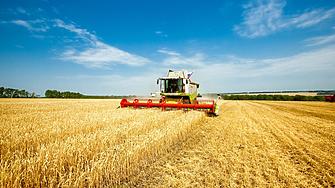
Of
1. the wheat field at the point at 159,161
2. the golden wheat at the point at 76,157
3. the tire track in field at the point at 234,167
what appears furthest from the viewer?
the tire track in field at the point at 234,167

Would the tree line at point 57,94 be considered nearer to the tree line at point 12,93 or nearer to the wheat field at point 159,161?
the tree line at point 12,93

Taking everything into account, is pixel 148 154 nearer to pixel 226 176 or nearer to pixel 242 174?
pixel 226 176

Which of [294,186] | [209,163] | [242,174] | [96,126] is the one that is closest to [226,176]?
[242,174]

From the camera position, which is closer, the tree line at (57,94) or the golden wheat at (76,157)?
the golden wheat at (76,157)

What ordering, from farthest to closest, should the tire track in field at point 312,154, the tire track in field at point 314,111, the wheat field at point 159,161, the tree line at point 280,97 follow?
1. the tree line at point 280,97
2. the tire track in field at point 314,111
3. the tire track in field at point 312,154
4. the wheat field at point 159,161

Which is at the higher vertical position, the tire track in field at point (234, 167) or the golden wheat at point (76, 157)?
the golden wheat at point (76, 157)

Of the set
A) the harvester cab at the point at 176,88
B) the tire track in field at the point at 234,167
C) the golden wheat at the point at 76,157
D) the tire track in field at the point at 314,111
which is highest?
the harvester cab at the point at 176,88

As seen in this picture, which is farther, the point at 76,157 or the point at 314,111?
the point at 314,111

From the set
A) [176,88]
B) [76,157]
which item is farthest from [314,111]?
[76,157]

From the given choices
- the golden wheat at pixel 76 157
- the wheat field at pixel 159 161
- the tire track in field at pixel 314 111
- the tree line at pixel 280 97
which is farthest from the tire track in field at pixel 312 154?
the tree line at pixel 280 97

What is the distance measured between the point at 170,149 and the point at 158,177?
1.41m

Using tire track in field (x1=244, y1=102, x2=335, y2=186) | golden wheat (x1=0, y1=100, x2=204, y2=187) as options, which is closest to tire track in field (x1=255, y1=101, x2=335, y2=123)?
tire track in field (x1=244, y1=102, x2=335, y2=186)

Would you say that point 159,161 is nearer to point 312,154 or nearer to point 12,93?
point 312,154

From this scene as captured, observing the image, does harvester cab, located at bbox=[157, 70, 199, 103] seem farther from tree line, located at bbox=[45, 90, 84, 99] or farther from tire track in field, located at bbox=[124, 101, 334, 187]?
tree line, located at bbox=[45, 90, 84, 99]
